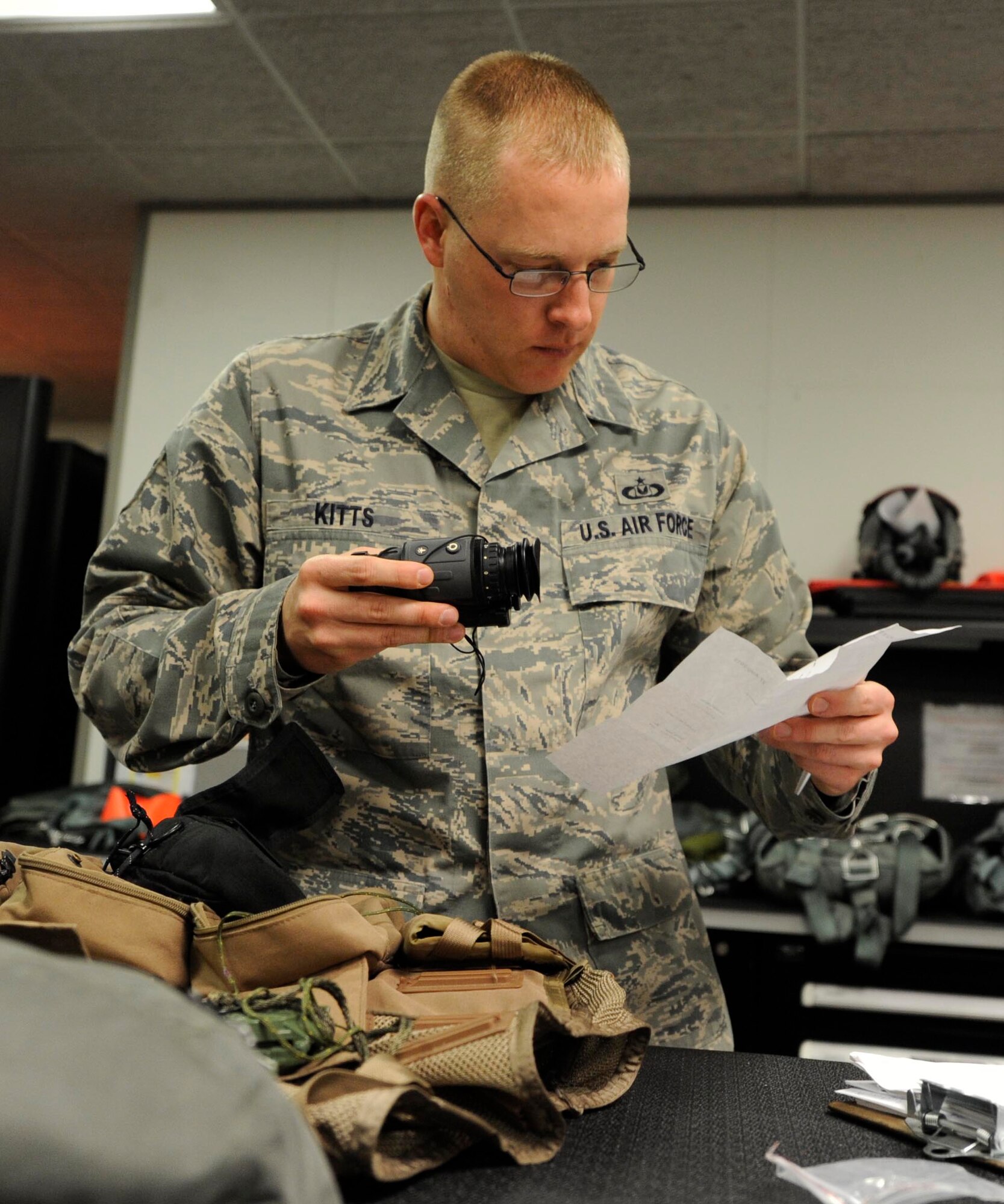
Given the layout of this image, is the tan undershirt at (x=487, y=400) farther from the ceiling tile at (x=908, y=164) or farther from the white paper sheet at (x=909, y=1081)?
the ceiling tile at (x=908, y=164)

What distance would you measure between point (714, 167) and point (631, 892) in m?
2.56

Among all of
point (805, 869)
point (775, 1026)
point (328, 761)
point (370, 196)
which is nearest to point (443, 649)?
point (328, 761)

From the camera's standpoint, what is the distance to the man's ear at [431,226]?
1.24 m

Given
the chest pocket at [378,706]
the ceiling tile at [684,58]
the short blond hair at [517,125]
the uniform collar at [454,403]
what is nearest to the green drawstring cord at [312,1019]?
the chest pocket at [378,706]

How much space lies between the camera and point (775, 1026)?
2.68m

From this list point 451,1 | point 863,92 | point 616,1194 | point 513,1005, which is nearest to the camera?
point 616,1194

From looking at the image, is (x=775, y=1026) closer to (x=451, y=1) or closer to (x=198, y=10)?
(x=451, y=1)

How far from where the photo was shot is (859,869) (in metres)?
2.60

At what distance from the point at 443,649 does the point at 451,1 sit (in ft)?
6.32

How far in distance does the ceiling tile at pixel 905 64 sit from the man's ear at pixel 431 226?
161 cm

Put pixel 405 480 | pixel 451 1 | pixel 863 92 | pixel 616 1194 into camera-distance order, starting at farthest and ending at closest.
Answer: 1. pixel 863 92
2. pixel 451 1
3. pixel 405 480
4. pixel 616 1194

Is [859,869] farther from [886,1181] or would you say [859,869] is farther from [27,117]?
[27,117]

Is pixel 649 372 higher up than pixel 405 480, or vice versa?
→ pixel 649 372

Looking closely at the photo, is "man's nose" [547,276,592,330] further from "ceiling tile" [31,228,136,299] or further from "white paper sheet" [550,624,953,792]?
"ceiling tile" [31,228,136,299]
